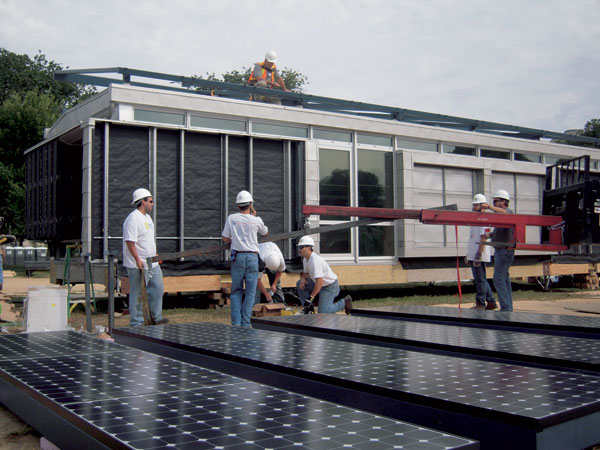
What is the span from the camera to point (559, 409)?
2213 mm

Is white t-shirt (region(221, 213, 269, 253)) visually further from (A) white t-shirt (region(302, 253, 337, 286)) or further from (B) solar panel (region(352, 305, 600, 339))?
(B) solar panel (region(352, 305, 600, 339))

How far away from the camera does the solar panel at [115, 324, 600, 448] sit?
2201 mm

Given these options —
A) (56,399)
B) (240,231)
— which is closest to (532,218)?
(240,231)

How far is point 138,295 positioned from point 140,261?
0.42m

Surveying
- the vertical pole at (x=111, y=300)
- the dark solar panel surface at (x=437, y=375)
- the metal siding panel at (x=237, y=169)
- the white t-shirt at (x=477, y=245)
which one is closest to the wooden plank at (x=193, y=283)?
the metal siding panel at (x=237, y=169)

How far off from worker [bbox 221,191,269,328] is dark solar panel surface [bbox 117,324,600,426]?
3.38 metres

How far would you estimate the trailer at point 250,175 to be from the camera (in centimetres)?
1095

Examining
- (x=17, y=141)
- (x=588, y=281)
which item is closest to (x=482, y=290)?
(x=588, y=281)

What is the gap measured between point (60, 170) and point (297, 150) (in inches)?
192

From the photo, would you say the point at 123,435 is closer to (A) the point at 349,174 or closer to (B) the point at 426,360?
(B) the point at 426,360

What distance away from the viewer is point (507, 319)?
16.4ft

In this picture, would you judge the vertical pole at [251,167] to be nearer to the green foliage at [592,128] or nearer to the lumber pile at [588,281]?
the lumber pile at [588,281]

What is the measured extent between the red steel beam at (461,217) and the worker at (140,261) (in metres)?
2.21

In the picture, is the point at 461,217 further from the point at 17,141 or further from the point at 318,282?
the point at 17,141
